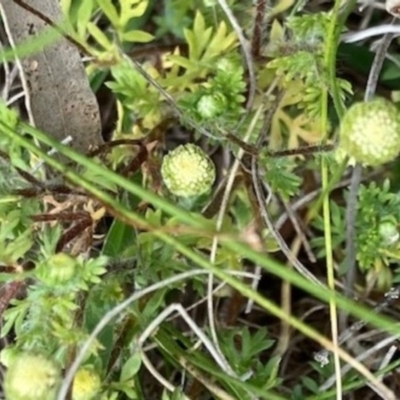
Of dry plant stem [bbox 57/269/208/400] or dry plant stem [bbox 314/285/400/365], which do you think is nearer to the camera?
dry plant stem [bbox 57/269/208/400]

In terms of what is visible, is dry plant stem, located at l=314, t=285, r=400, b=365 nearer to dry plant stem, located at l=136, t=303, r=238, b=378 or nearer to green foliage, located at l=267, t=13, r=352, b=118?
dry plant stem, located at l=136, t=303, r=238, b=378

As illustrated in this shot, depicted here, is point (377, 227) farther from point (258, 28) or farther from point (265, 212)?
point (258, 28)

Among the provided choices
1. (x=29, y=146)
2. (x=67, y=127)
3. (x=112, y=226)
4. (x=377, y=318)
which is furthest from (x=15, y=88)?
(x=377, y=318)

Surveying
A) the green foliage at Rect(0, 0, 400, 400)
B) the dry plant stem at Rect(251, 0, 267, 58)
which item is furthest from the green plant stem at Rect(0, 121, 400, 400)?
the dry plant stem at Rect(251, 0, 267, 58)

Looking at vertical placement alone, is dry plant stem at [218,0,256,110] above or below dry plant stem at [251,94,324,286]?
above

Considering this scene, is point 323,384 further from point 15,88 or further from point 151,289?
point 15,88

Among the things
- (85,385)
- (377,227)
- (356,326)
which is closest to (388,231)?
(377,227)
